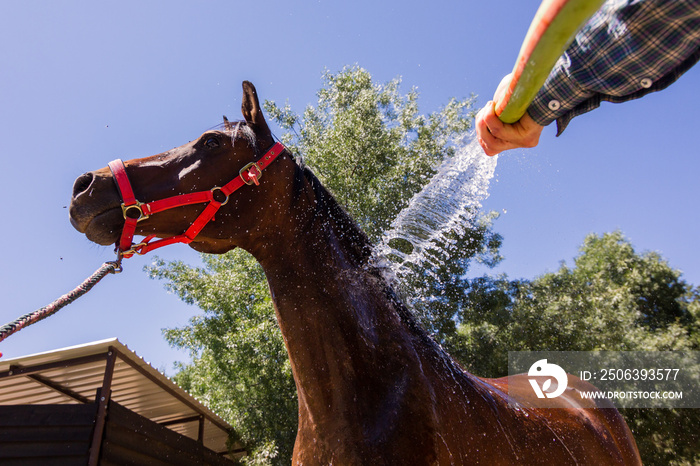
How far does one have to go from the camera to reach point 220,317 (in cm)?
1291

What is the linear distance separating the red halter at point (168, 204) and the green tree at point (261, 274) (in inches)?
285

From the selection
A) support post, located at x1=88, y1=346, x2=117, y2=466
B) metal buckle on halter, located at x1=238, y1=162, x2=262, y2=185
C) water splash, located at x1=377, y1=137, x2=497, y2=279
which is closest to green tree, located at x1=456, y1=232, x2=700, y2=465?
support post, located at x1=88, y1=346, x2=117, y2=466

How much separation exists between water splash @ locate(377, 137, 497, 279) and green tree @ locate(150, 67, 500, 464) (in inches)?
233

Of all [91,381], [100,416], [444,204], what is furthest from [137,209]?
[91,381]

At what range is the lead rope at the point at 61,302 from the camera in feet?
5.94

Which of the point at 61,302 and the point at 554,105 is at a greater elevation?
the point at 61,302

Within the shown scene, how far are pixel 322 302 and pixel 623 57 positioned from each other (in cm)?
162

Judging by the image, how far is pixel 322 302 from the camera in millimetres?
2238

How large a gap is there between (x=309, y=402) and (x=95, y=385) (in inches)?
289

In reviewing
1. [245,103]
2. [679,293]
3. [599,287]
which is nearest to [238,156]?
[245,103]

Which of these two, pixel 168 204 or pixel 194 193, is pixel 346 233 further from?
pixel 168 204

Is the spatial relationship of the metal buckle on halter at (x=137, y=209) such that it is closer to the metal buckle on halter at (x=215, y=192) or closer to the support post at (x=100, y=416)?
the metal buckle on halter at (x=215, y=192)

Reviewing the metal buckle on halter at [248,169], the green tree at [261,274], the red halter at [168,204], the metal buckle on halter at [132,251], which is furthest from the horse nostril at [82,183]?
the green tree at [261,274]

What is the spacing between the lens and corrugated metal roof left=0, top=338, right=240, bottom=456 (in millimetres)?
6316
